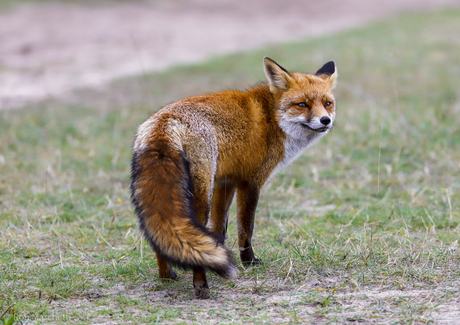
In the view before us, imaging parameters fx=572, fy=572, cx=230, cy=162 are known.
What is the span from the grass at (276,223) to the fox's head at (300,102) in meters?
0.61

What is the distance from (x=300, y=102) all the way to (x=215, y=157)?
118cm

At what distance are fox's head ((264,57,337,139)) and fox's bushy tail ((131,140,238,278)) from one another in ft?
4.65

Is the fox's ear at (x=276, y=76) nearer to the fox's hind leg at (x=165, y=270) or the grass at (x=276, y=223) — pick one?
the grass at (x=276, y=223)

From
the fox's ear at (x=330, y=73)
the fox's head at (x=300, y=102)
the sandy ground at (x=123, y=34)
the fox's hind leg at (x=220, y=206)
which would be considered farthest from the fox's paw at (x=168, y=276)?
the sandy ground at (x=123, y=34)

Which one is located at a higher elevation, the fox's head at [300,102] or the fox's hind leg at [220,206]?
the fox's head at [300,102]

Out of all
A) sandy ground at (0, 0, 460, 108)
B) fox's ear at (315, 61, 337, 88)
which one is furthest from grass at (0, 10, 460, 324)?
sandy ground at (0, 0, 460, 108)

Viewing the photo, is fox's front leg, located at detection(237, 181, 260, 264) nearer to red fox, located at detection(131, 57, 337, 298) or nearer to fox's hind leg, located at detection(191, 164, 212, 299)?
red fox, located at detection(131, 57, 337, 298)

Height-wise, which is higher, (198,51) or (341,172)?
(198,51)

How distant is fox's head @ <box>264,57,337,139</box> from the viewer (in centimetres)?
536

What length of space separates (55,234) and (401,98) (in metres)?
9.61

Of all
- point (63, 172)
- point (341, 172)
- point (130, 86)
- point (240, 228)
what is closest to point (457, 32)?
point (130, 86)

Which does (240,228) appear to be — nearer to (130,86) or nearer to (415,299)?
(415,299)

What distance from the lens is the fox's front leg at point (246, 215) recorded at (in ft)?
17.1

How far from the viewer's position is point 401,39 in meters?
20.2
